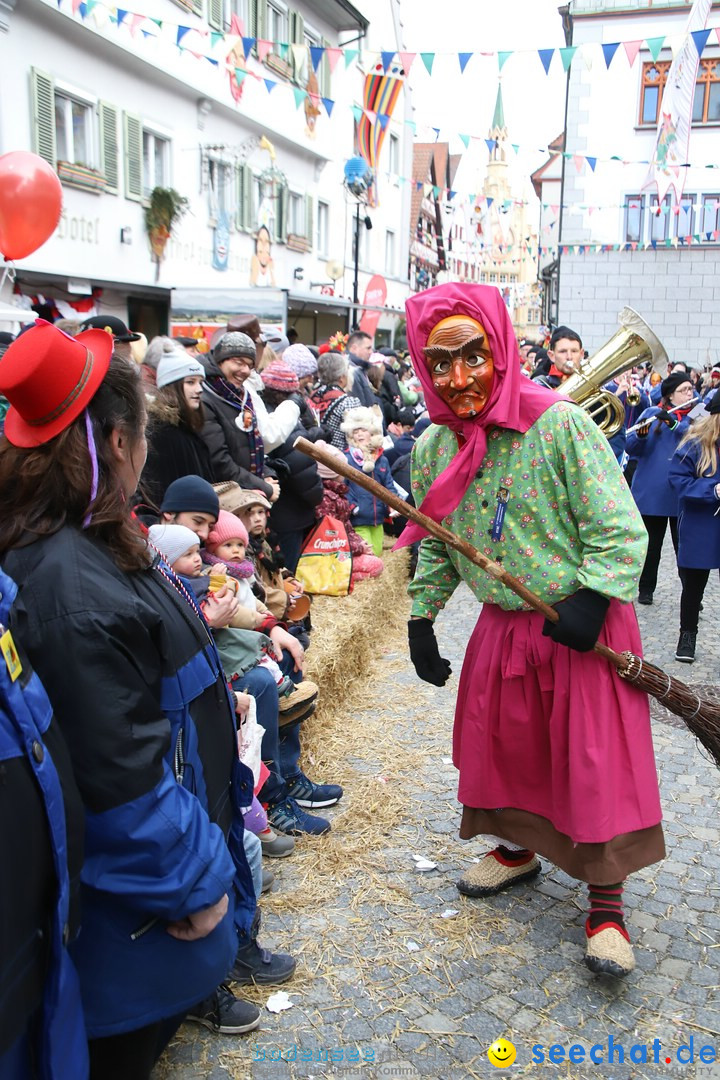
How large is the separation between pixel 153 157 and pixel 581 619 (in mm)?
13864

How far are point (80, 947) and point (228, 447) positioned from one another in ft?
11.5

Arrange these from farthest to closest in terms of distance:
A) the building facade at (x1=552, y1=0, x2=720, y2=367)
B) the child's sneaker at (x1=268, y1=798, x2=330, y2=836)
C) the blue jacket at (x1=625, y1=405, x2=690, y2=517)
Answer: the building facade at (x1=552, y1=0, x2=720, y2=367) → the blue jacket at (x1=625, y1=405, x2=690, y2=517) → the child's sneaker at (x1=268, y1=798, x2=330, y2=836)

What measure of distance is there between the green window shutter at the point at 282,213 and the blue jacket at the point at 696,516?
14525 millimetres

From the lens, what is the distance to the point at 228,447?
195 inches

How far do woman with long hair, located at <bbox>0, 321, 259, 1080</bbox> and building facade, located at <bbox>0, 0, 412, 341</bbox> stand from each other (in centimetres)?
878

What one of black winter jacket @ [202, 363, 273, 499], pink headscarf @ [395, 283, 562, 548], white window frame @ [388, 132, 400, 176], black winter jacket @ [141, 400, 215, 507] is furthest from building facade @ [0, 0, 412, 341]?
pink headscarf @ [395, 283, 562, 548]

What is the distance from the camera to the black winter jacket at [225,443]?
15.8 ft

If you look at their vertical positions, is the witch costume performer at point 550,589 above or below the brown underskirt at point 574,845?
above

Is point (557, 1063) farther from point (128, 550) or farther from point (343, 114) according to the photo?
point (343, 114)

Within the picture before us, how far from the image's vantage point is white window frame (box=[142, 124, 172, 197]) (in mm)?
13945

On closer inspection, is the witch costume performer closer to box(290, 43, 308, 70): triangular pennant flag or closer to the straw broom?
the straw broom

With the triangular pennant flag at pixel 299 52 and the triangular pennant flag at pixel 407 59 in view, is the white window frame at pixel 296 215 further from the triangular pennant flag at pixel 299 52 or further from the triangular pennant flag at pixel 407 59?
the triangular pennant flag at pixel 407 59

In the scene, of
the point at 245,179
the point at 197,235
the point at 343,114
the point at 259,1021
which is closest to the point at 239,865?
the point at 259,1021

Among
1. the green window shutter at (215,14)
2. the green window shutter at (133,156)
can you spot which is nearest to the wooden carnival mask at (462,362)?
the green window shutter at (133,156)
